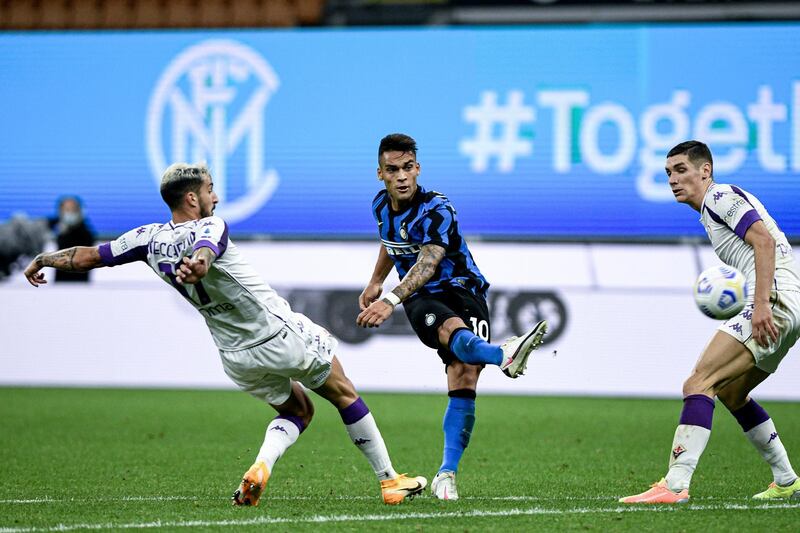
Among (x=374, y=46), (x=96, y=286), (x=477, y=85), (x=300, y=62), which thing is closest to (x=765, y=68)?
(x=477, y=85)

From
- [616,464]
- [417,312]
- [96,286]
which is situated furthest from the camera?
[96,286]

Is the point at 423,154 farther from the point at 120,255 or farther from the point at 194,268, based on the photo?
the point at 194,268

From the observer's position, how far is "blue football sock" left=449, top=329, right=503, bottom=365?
646cm

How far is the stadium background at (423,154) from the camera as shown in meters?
16.0

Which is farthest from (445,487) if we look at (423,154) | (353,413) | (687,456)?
(423,154)

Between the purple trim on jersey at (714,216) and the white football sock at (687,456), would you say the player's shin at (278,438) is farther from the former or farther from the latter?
the purple trim on jersey at (714,216)

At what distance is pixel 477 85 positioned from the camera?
1656 cm

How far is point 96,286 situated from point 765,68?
9522 millimetres

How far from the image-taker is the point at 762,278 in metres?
6.34

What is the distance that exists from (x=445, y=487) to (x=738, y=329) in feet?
6.01

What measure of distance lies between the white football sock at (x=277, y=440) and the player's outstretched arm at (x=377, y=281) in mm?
1001

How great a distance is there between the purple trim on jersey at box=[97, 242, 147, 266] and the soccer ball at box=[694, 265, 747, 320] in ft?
9.69

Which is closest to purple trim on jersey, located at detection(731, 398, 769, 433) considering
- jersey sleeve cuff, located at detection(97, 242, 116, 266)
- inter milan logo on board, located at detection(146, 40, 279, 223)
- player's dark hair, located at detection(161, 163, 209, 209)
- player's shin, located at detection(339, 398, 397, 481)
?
player's shin, located at detection(339, 398, 397, 481)

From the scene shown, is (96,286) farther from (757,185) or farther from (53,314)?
(757,185)
